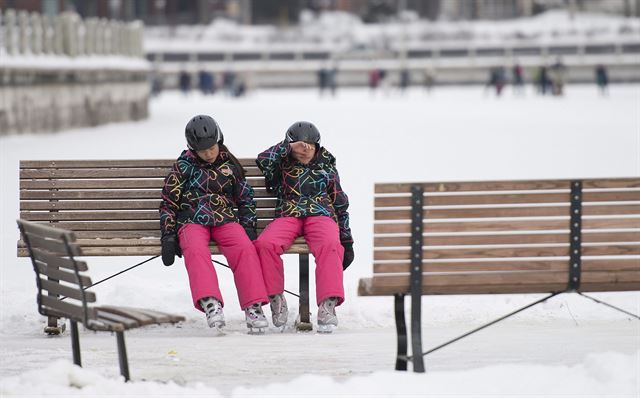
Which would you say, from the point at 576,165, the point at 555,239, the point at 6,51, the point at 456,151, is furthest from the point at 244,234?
the point at 6,51

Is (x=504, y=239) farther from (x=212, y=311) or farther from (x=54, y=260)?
(x=54, y=260)

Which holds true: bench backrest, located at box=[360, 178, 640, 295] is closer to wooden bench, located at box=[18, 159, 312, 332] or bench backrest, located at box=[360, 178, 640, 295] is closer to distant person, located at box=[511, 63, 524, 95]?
wooden bench, located at box=[18, 159, 312, 332]

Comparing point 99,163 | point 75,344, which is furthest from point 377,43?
point 75,344

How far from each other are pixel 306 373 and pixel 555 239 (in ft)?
3.98

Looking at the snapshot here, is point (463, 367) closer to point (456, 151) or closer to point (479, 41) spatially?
point (456, 151)

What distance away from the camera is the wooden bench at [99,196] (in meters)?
7.32

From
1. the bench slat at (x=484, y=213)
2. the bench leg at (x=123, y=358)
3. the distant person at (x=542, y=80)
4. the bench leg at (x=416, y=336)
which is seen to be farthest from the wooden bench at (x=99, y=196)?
the distant person at (x=542, y=80)

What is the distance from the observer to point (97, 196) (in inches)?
290

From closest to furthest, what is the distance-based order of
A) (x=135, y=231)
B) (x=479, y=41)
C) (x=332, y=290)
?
(x=332, y=290), (x=135, y=231), (x=479, y=41)

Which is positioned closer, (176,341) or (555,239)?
(555,239)

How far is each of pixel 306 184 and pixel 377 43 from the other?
7531 cm

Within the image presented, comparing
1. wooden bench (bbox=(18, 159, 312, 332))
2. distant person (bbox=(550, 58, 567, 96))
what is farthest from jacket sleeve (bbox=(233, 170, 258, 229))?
distant person (bbox=(550, 58, 567, 96))

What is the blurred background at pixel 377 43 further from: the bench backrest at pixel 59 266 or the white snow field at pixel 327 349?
the bench backrest at pixel 59 266

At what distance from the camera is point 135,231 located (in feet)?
24.0
